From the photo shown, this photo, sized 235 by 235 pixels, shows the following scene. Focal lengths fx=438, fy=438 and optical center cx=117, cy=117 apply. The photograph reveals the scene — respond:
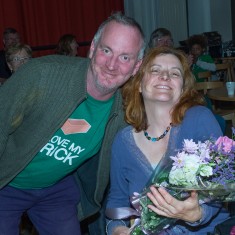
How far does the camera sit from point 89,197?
239 cm

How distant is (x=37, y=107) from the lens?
196 cm

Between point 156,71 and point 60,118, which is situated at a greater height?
point 156,71

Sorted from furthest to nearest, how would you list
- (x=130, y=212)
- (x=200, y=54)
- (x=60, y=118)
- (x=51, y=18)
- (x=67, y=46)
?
(x=51, y=18) → (x=200, y=54) → (x=67, y=46) → (x=60, y=118) → (x=130, y=212)

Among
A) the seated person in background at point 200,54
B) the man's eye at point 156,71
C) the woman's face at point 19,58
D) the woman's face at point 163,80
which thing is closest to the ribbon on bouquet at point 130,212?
the woman's face at point 163,80

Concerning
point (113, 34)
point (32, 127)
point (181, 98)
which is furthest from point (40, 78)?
point (181, 98)

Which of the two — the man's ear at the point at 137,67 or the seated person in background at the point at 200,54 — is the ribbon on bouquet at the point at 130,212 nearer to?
the man's ear at the point at 137,67

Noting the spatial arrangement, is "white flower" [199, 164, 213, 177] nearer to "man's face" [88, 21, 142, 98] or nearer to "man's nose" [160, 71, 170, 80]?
"man's nose" [160, 71, 170, 80]

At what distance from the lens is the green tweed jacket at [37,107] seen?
1916 millimetres

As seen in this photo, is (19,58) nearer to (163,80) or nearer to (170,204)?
(163,80)

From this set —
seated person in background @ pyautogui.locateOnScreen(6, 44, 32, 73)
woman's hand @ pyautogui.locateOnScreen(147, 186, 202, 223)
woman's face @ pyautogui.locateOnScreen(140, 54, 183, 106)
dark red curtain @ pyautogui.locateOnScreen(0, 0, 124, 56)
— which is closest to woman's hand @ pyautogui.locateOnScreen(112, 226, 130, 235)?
woman's hand @ pyautogui.locateOnScreen(147, 186, 202, 223)

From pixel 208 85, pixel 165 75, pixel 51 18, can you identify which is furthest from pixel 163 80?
pixel 51 18

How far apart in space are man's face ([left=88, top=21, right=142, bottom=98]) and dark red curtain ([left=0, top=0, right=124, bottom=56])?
18.5 ft

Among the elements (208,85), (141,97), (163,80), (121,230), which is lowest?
(121,230)

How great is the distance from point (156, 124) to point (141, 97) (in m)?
0.19
